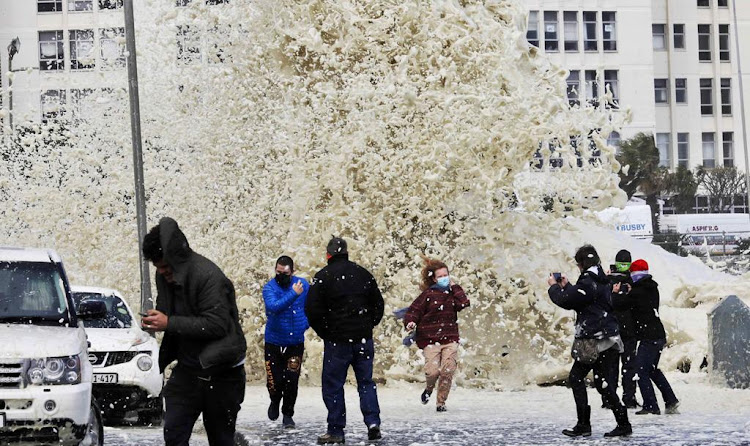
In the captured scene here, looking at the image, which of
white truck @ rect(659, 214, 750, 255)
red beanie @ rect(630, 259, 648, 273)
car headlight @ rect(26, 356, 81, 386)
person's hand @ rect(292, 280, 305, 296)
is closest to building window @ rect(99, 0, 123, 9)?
person's hand @ rect(292, 280, 305, 296)

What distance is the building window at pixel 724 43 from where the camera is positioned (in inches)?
2926

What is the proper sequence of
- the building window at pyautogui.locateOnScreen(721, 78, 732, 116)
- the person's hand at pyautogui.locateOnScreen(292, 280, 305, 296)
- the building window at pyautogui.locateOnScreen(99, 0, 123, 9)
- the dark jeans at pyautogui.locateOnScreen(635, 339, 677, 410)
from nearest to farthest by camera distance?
the person's hand at pyautogui.locateOnScreen(292, 280, 305, 296)
the dark jeans at pyautogui.locateOnScreen(635, 339, 677, 410)
the building window at pyautogui.locateOnScreen(99, 0, 123, 9)
the building window at pyautogui.locateOnScreen(721, 78, 732, 116)

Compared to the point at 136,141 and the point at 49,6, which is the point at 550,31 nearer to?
the point at 49,6

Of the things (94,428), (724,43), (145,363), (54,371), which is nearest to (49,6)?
(724,43)

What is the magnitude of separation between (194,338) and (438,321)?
26.5 feet

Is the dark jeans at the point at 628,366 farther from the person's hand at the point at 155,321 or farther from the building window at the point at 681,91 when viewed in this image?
the building window at the point at 681,91

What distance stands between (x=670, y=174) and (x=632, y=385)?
52.0 m

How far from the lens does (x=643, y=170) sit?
6247 cm

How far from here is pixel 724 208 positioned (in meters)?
67.2

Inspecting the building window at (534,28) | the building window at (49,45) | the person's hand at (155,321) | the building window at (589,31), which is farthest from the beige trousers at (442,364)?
the building window at (589,31)

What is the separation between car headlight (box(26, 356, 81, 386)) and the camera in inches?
358

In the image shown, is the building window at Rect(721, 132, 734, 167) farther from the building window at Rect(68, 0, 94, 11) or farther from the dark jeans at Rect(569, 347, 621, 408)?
the dark jeans at Rect(569, 347, 621, 408)

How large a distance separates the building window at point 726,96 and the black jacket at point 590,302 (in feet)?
214

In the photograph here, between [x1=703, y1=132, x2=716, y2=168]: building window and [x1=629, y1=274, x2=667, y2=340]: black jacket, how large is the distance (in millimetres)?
61722
